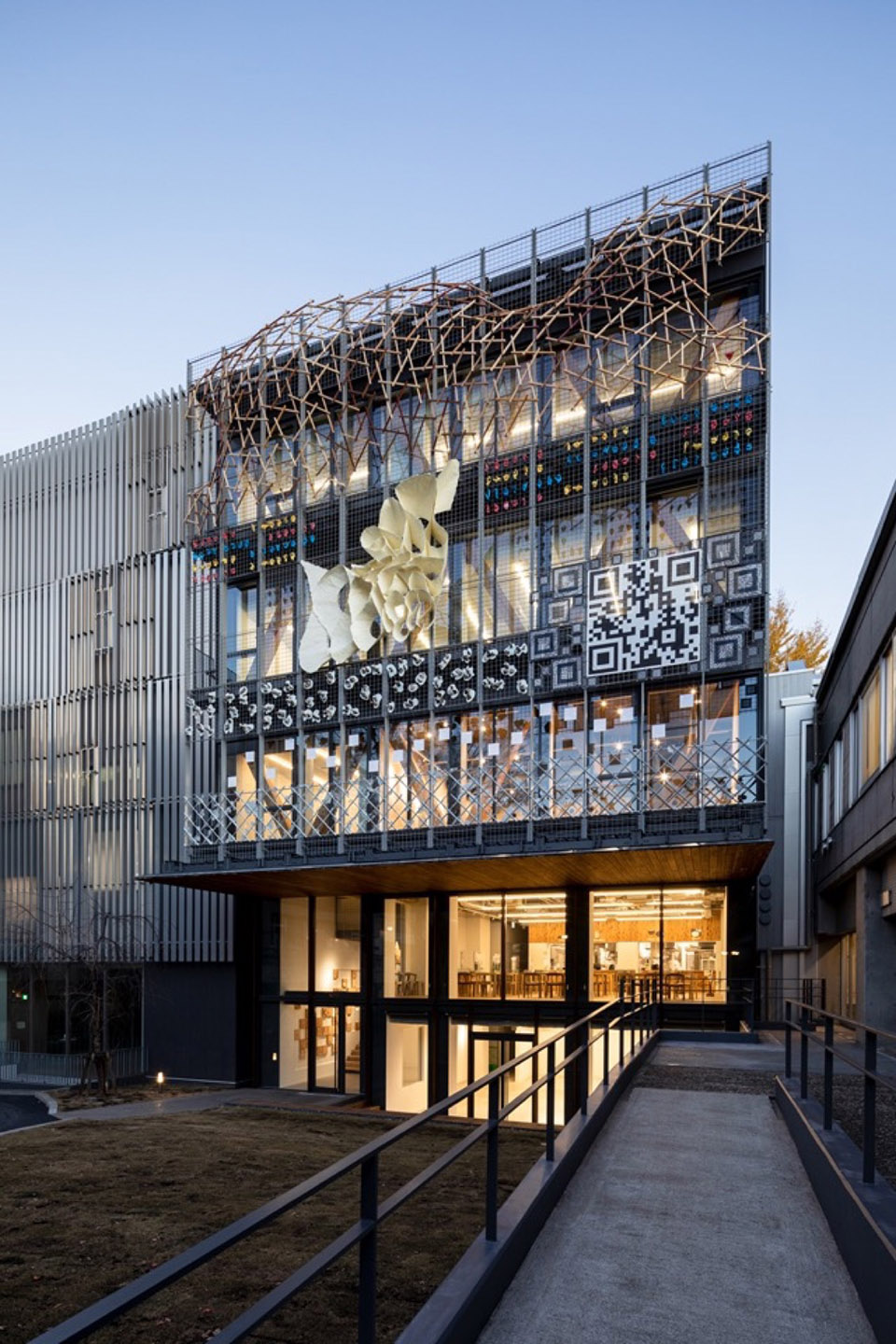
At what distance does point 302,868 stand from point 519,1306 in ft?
61.6

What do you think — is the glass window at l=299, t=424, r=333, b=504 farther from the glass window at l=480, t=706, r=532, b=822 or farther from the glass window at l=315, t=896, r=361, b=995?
the glass window at l=315, t=896, r=361, b=995

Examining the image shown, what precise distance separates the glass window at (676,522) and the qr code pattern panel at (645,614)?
0.36 metres

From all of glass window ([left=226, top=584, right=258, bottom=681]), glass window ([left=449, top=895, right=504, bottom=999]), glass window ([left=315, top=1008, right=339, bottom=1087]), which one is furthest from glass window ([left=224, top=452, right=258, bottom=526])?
glass window ([left=315, top=1008, right=339, bottom=1087])

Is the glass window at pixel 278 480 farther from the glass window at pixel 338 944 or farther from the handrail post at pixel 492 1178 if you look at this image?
the handrail post at pixel 492 1178

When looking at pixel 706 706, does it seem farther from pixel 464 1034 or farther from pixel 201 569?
pixel 201 569

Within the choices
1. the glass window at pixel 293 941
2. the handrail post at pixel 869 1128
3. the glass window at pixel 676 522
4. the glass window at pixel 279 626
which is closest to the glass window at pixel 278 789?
the glass window at pixel 279 626

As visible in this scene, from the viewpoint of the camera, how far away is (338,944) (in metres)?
27.9

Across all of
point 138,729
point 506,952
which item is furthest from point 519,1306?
point 138,729

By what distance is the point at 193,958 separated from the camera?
1179 inches

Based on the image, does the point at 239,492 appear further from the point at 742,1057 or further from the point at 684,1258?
the point at 684,1258

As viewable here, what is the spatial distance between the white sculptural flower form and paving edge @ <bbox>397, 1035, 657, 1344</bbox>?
17.3m

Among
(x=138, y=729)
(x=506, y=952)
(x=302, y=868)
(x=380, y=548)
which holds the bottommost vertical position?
(x=506, y=952)

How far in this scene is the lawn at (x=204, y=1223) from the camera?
827 centimetres

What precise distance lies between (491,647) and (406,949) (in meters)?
8.10
